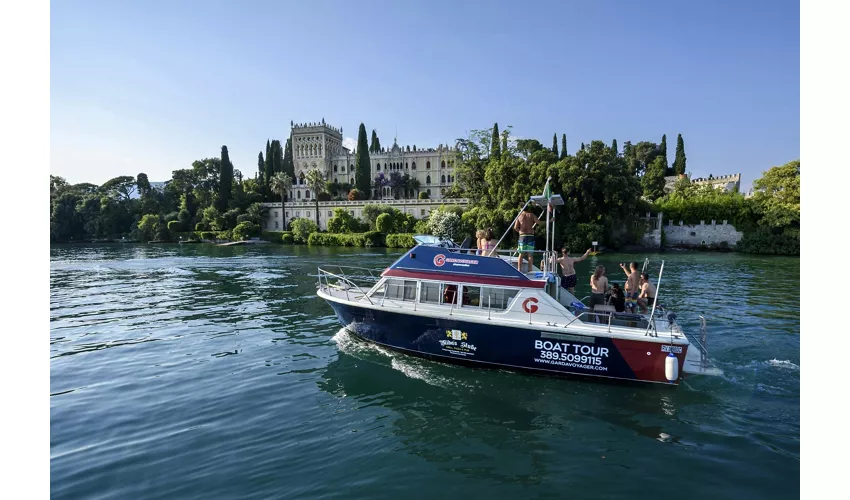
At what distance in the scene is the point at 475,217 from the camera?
176ft

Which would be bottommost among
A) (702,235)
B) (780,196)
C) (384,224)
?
(702,235)

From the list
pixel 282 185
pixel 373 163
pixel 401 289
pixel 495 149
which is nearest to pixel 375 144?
pixel 373 163

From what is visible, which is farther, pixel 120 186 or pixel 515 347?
pixel 120 186

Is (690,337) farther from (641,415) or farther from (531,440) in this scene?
(531,440)

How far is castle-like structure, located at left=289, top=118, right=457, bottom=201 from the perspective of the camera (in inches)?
3922

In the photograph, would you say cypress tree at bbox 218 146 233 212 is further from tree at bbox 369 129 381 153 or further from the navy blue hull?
the navy blue hull

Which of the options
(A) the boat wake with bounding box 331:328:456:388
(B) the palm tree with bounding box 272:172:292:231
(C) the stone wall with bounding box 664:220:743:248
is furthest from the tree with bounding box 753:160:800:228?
(B) the palm tree with bounding box 272:172:292:231

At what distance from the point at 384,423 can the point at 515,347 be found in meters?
3.83

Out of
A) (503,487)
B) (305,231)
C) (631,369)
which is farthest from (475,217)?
(503,487)

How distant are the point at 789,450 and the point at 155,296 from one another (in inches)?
1057

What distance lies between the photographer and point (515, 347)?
1162 centimetres

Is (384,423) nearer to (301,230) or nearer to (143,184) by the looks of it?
(301,230)

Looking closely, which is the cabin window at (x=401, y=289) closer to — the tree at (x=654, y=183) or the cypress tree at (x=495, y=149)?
the cypress tree at (x=495, y=149)

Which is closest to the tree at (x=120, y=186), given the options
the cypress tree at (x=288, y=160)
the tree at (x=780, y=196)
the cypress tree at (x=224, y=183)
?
the cypress tree at (x=224, y=183)
